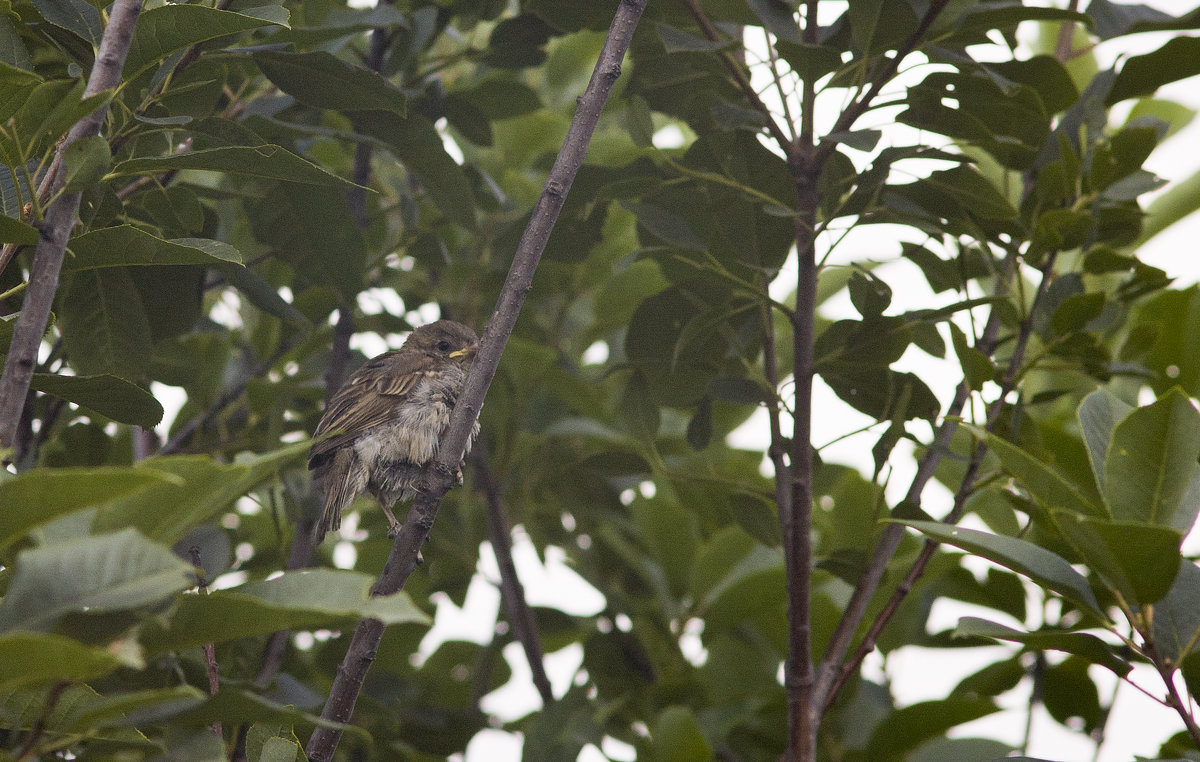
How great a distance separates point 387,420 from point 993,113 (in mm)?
2208

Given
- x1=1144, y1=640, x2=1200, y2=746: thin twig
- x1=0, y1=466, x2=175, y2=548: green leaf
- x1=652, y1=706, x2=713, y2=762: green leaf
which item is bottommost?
x1=652, y1=706, x2=713, y2=762: green leaf

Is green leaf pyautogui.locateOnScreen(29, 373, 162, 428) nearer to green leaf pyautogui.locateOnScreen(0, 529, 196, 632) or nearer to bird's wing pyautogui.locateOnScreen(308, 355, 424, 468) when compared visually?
green leaf pyautogui.locateOnScreen(0, 529, 196, 632)

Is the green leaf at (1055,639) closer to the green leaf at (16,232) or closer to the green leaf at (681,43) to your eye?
the green leaf at (681,43)

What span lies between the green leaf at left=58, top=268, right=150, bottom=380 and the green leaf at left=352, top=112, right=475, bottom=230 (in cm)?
66

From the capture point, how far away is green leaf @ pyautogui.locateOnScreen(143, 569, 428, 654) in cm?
119

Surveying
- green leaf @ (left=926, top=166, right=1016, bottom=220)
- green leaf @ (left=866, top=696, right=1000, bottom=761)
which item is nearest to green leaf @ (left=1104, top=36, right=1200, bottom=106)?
green leaf @ (left=926, top=166, right=1016, bottom=220)

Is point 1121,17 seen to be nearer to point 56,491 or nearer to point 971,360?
point 971,360

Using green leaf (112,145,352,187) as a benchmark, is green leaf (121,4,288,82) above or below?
above

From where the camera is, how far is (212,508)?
4.37ft

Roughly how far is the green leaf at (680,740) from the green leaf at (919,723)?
51cm

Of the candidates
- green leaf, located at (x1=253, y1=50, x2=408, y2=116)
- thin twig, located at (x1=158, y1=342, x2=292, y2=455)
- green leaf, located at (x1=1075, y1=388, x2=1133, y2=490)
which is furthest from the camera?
thin twig, located at (x1=158, y1=342, x2=292, y2=455)

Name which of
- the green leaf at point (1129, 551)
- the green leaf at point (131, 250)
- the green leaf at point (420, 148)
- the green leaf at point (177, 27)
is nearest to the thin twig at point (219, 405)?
the green leaf at point (420, 148)

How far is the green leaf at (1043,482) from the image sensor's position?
1673 millimetres

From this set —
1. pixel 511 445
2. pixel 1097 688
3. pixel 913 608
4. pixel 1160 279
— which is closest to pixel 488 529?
pixel 511 445
